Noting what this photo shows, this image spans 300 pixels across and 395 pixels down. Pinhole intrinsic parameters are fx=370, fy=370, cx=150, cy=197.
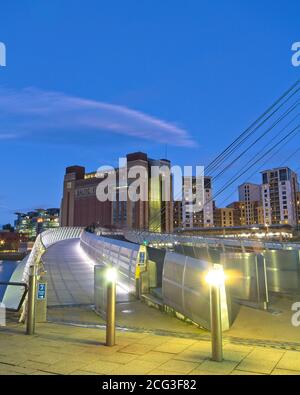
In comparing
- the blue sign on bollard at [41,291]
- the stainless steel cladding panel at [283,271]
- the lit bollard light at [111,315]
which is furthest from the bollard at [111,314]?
the stainless steel cladding panel at [283,271]

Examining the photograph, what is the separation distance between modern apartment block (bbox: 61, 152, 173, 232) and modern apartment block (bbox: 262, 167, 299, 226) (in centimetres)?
4541

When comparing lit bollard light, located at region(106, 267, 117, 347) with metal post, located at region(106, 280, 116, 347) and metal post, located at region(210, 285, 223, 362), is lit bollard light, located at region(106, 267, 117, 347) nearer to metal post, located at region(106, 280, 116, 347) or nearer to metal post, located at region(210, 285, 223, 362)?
metal post, located at region(106, 280, 116, 347)

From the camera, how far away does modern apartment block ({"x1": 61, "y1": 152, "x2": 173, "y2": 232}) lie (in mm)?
154375

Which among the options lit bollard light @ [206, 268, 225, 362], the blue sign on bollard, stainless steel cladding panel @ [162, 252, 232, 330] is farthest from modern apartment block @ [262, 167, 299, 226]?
lit bollard light @ [206, 268, 225, 362]

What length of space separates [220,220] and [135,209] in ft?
183

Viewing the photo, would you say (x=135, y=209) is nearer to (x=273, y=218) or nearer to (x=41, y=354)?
(x=273, y=218)

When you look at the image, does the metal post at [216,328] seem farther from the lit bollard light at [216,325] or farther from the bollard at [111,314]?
the bollard at [111,314]

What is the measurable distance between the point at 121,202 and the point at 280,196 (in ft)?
234

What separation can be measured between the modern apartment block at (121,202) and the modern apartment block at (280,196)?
149 feet

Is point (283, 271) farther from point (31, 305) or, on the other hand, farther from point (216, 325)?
point (31, 305)

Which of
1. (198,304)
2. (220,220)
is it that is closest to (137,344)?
(198,304)

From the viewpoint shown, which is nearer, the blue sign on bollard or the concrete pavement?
the concrete pavement

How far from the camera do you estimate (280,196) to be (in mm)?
165625
